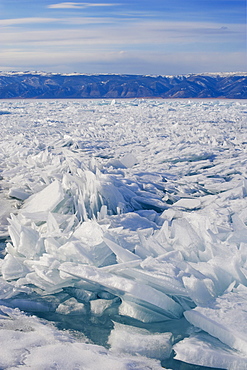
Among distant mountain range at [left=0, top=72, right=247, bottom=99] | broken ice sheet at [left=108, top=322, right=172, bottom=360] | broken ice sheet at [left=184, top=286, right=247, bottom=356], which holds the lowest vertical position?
broken ice sheet at [left=108, top=322, right=172, bottom=360]

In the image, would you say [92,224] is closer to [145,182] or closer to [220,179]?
[145,182]

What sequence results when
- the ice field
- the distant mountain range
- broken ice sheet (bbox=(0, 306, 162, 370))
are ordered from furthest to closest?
1. the distant mountain range
2. the ice field
3. broken ice sheet (bbox=(0, 306, 162, 370))

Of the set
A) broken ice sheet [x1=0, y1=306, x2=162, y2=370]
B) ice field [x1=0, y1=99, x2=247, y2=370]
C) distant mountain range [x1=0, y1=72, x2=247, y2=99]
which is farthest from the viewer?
distant mountain range [x1=0, y1=72, x2=247, y2=99]

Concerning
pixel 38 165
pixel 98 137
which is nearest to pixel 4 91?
pixel 98 137

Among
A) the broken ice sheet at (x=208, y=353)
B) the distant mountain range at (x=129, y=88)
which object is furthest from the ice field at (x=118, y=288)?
the distant mountain range at (x=129, y=88)

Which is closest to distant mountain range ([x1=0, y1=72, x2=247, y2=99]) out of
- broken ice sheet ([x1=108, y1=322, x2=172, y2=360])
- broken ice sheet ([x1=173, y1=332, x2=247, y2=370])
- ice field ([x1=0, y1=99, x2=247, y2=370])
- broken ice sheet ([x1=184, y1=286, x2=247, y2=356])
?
ice field ([x1=0, y1=99, x2=247, y2=370])

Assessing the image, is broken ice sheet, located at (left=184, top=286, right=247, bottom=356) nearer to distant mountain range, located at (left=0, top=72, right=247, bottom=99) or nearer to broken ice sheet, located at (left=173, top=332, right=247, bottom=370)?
broken ice sheet, located at (left=173, top=332, right=247, bottom=370)

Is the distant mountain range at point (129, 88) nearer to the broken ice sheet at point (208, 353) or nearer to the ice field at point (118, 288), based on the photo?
the ice field at point (118, 288)

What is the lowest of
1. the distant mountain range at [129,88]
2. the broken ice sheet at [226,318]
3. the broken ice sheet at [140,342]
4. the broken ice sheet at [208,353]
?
the broken ice sheet at [140,342]

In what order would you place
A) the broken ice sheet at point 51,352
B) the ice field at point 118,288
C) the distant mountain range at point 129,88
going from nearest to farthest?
1. the broken ice sheet at point 51,352
2. the ice field at point 118,288
3. the distant mountain range at point 129,88

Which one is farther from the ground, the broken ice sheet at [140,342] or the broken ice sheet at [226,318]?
the broken ice sheet at [226,318]
